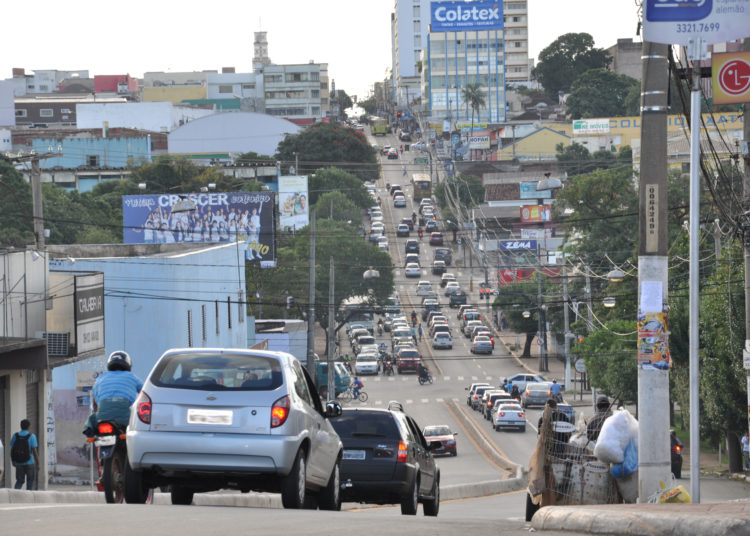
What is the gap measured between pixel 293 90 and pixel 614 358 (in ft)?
451

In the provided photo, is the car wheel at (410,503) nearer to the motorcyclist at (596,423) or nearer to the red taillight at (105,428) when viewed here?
the motorcyclist at (596,423)

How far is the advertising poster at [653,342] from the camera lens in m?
12.2

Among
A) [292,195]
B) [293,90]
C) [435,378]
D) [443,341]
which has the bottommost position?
[435,378]

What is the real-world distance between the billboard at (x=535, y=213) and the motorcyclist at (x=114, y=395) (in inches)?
3628

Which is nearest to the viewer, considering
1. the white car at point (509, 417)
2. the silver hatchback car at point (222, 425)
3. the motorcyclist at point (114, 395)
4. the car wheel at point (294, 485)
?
the silver hatchback car at point (222, 425)

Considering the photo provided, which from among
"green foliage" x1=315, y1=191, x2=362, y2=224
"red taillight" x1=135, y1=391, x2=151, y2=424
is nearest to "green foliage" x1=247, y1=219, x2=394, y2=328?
"green foliage" x1=315, y1=191, x2=362, y2=224

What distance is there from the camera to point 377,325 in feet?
297

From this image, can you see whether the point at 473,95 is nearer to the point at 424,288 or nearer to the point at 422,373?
the point at 424,288

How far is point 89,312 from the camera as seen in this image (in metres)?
28.4

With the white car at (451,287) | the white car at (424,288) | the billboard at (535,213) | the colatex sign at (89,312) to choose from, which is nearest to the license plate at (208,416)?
the colatex sign at (89,312)

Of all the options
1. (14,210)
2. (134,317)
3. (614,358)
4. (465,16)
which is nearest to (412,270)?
(14,210)

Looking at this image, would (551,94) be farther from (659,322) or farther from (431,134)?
(659,322)

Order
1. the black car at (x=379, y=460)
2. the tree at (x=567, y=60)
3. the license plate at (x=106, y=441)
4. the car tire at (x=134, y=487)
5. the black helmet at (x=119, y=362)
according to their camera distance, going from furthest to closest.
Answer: the tree at (x=567, y=60) → the black car at (x=379, y=460) → the black helmet at (x=119, y=362) → the license plate at (x=106, y=441) → the car tire at (x=134, y=487)

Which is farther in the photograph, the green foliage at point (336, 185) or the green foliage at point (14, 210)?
the green foliage at point (336, 185)
